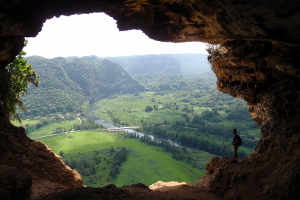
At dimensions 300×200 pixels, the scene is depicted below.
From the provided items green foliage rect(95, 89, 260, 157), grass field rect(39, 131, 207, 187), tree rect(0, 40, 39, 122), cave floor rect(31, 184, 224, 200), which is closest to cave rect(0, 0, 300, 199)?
cave floor rect(31, 184, 224, 200)

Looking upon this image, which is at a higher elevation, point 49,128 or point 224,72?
point 224,72

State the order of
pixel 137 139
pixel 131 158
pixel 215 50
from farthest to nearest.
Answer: pixel 137 139, pixel 131 158, pixel 215 50

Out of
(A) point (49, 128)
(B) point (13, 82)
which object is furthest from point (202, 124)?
(B) point (13, 82)

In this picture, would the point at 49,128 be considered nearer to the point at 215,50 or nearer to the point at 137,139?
the point at 137,139

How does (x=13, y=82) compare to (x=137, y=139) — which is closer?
(x=13, y=82)

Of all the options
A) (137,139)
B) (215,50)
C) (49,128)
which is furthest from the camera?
(49,128)

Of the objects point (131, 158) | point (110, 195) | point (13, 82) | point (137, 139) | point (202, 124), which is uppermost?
point (13, 82)

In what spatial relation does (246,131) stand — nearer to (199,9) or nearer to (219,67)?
(219,67)

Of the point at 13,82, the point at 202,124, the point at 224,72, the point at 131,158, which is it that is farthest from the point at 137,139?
the point at 224,72
